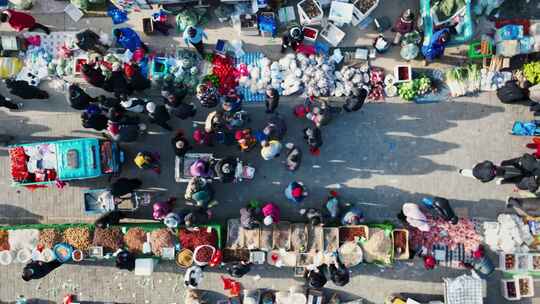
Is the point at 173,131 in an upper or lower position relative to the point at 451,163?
upper

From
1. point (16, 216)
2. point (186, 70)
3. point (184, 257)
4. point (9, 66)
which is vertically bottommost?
point (184, 257)

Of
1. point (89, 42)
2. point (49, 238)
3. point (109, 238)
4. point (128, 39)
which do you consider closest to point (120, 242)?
point (109, 238)

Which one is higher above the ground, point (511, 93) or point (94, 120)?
point (511, 93)

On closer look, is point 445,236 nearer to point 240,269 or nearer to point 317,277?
point 317,277

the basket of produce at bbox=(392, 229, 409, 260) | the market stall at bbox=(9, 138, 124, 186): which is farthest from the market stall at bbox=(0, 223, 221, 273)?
the basket of produce at bbox=(392, 229, 409, 260)

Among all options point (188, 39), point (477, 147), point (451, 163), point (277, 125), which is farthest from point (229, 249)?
point (477, 147)

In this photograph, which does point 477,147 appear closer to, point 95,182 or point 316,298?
point 316,298
